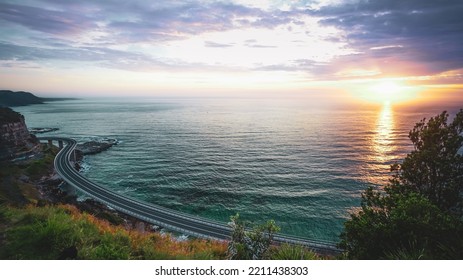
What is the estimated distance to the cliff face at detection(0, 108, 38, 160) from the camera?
8031cm

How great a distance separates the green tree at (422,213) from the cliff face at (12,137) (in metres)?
98.8

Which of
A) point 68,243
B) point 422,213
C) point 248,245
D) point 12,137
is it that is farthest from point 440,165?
point 12,137

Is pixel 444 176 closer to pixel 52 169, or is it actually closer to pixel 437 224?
pixel 437 224

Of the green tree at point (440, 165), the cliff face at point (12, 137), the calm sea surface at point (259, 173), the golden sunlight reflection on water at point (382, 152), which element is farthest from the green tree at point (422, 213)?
the cliff face at point (12, 137)

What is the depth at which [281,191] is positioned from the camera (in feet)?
197

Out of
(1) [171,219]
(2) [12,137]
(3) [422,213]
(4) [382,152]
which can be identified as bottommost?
(1) [171,219]

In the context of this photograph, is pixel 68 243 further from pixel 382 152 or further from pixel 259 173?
pixel 382 152

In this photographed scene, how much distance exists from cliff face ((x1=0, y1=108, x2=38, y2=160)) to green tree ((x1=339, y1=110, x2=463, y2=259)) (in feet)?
324

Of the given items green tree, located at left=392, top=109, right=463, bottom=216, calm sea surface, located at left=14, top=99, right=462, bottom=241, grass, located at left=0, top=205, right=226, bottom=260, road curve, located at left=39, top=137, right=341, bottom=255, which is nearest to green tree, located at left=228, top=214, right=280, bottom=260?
grass, located at left=0, top=205, right=226, bottom=260

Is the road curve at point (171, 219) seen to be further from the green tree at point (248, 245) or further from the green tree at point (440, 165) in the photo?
the green tree at point (248, 245)

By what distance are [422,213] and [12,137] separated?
354ft

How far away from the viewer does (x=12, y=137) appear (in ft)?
273

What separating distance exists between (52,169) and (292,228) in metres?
72.6

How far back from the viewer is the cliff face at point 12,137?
80312 mm
